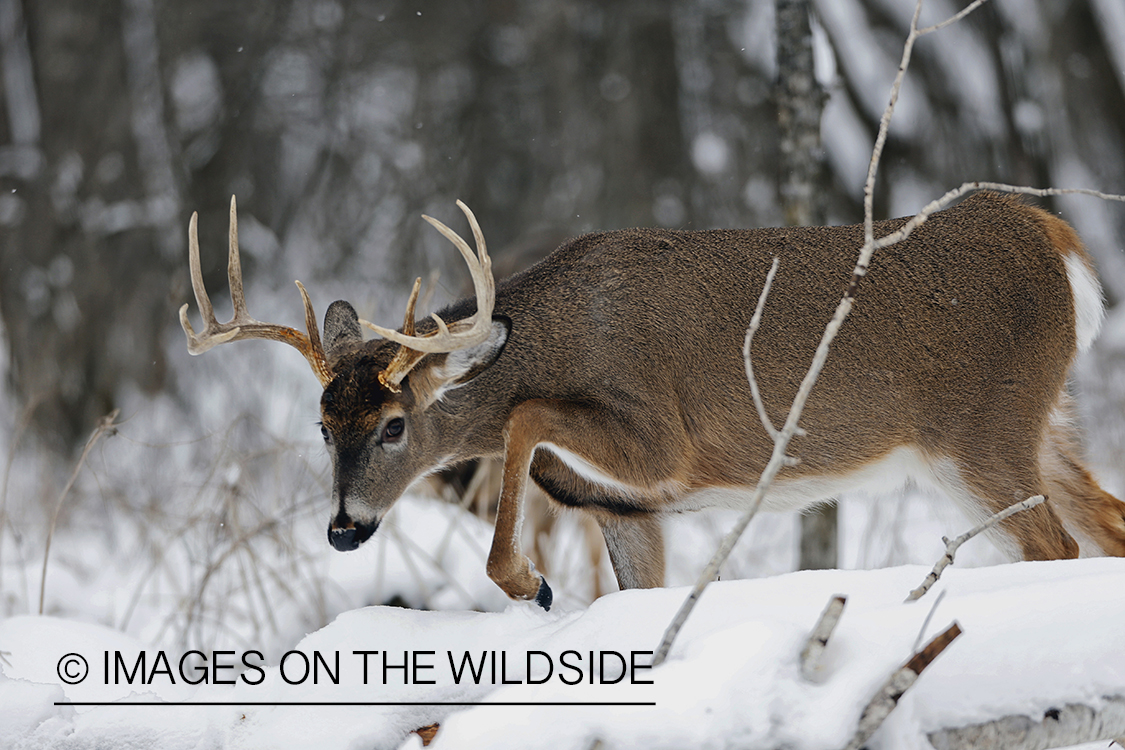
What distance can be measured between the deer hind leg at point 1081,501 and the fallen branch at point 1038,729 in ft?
7.18

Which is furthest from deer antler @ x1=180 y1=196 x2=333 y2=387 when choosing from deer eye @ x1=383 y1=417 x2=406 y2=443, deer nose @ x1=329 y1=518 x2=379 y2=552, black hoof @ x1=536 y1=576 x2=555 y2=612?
black hoof @ x1=536 y1=576 x2=555 y2=612

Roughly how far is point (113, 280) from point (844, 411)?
967cm

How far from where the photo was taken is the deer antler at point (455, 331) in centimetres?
321

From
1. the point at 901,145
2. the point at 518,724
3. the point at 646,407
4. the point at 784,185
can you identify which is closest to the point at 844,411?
the point at 646,407

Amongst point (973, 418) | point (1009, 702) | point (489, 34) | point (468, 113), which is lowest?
point (1009, 702)

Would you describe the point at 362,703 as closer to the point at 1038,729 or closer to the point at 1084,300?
the point at 1038,729

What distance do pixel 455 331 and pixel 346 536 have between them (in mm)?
743

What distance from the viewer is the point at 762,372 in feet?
12.4

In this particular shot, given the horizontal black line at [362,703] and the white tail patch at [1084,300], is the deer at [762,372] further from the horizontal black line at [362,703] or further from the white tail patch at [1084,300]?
the horizontal black line at [362,703]

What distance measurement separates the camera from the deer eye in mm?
3604

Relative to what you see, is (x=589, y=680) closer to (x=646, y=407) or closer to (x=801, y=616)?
(x=801, y=616)

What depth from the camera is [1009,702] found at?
1986 millimetres

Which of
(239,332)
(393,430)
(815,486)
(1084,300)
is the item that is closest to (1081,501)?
(1084,300)

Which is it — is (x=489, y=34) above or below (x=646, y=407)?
above
